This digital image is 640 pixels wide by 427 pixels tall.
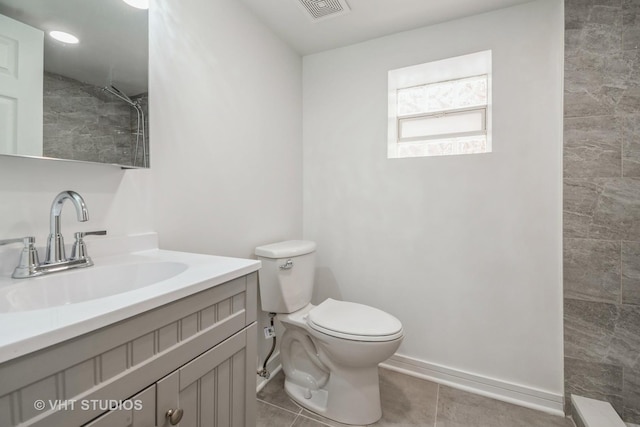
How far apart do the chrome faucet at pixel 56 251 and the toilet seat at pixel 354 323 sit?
0.98 m

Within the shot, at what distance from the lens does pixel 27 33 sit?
789 millimetres

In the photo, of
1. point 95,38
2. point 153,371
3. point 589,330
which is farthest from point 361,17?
point 589,330

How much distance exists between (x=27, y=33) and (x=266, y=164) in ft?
3.64

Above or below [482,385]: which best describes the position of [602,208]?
above

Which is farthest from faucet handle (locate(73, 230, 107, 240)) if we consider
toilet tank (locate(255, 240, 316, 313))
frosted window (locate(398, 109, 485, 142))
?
frosted window (locate(398, 109, 485, 142))

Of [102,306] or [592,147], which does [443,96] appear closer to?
[592,147]

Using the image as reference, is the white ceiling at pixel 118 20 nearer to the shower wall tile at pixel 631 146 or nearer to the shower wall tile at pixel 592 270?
the shower wall tile at pixel 631 146

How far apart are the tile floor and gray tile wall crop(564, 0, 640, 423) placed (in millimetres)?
296

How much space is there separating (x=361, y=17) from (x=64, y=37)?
1456mm

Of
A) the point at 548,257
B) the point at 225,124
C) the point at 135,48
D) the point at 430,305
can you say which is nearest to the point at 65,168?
the point at 135,48

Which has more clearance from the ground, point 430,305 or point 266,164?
point 266,164

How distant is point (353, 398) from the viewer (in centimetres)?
140

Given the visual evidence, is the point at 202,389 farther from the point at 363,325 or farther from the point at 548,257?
the point at 548,257

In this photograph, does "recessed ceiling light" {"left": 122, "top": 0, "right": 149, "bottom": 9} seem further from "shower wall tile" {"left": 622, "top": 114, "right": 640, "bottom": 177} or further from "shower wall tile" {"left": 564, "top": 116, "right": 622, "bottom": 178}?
"shower wall tile" {"left": 622, "top": 114, "right": 640, "bottom": 177}
